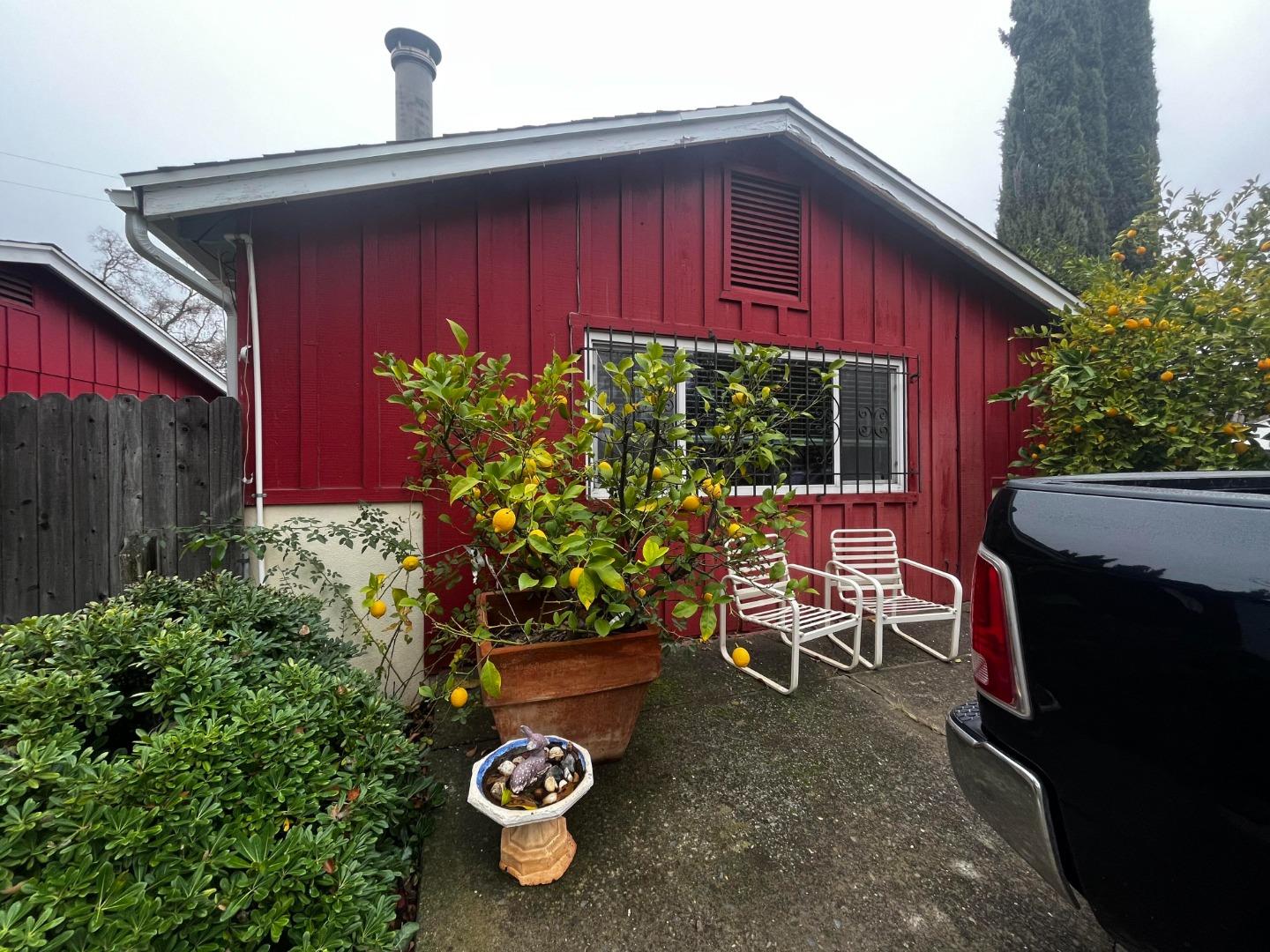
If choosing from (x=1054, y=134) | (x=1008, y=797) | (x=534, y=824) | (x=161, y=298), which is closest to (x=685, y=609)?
(x=534, y=824)

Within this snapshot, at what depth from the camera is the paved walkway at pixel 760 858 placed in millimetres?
1303

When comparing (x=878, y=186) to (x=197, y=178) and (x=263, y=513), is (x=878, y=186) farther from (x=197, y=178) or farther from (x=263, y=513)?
(x=263, y=513)

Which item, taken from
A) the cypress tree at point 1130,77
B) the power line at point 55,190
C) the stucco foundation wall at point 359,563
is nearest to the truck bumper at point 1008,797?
the stucco foundation wall at point 359,563

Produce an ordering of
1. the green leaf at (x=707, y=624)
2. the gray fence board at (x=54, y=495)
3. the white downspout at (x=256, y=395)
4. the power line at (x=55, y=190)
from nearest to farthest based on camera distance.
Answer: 1. the green leaf at (x=707, y=624)
2. the gray fence board at (x=54, y=495)
3. the white downspout at (x=256, y=395)
4. the power line at (x=55, y=190)

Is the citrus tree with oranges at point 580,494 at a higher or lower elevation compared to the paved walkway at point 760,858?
higher

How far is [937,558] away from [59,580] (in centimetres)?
545

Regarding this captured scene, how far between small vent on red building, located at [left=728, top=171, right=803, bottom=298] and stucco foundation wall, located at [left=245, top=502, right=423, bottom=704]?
2.64 meters

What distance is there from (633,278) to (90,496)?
3.09m

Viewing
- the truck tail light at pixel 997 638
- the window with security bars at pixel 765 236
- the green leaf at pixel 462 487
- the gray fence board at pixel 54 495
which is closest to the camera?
the truck tail light at pixel 997 638

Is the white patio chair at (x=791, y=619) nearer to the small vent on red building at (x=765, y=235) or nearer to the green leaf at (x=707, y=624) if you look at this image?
the green leaf at (x=707, y=624)

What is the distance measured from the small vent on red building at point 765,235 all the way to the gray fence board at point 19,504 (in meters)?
3.92

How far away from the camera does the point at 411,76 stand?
4.27 metres

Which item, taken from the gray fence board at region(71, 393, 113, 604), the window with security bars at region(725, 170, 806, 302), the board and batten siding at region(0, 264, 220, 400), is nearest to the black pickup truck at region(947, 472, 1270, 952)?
the window with security bars at region(725, 170, 806, 302)

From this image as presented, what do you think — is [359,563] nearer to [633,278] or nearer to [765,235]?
[633,278]
